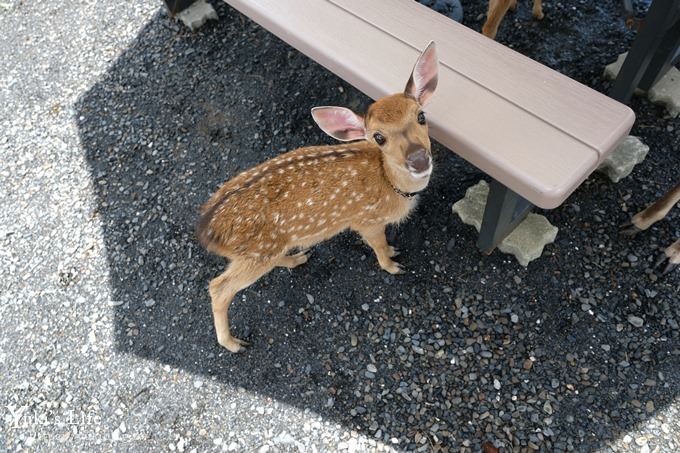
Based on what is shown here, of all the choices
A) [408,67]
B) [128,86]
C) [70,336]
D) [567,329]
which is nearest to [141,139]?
[128,86]

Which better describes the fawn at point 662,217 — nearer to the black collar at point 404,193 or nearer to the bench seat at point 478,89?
the bench seat at point 478,89

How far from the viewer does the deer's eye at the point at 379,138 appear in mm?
2239

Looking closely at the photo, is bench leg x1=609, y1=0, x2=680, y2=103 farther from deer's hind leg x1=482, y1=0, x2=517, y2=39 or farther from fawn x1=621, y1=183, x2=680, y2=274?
deer's hind leg x1=482, y1=0, x2=517, y2=39

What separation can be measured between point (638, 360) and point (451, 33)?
5.90 feet

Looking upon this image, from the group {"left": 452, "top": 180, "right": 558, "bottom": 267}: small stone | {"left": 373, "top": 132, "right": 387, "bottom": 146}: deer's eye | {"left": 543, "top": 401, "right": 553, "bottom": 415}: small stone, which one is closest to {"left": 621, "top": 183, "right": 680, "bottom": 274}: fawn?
{"left": 452, "top": 180, "right": 558, "bottom": 267}: small stone

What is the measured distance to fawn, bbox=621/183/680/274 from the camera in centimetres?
265

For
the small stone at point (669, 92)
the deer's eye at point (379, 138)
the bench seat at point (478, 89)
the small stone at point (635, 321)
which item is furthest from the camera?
the small stone at point (669, 92)

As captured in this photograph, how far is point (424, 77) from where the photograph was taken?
214 centimetres

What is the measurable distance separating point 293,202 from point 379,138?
0.49m

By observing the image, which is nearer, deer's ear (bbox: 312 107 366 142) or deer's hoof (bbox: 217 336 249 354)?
deer's ear (bbox: 312 107 366 142)

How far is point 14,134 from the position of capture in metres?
3.92

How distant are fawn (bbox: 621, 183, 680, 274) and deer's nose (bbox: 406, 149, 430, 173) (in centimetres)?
139

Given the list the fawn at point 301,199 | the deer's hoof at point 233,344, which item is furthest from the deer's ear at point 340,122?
the deer's hoof at point 233,344

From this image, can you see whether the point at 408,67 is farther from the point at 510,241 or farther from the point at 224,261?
A: the point at 224,261
